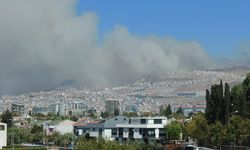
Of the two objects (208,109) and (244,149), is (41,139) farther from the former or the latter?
(244,149)

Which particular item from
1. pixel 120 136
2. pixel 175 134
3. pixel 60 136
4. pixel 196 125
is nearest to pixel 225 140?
pixel 196 125

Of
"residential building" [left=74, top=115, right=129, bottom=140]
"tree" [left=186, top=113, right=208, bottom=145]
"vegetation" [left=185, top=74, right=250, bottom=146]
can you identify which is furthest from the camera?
"residential building" [left=74, top=115, right=129, bottom=140]

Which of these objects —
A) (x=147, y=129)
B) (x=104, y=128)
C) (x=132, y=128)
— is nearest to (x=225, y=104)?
(x=147, y=129)

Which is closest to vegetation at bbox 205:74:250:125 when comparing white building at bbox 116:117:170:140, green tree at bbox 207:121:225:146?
green tree at bbox 207:121:225:146

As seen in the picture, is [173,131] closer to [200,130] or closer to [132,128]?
[132,128]

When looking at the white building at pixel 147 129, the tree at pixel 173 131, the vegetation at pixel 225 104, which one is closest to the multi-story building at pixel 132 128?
→ the white building at pixel 147 129

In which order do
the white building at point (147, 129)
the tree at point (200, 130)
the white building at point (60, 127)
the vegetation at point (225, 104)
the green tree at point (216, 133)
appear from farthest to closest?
the white building at point (60, 127), the white building at point (147, 129), the tree at point (200, 130), the vegetation at point (225, 104), the green tree at point (216, 133)

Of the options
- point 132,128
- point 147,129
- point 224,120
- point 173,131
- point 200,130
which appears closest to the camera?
point 224,120

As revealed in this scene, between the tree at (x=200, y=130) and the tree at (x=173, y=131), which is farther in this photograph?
the tree at (x=173, y=131)

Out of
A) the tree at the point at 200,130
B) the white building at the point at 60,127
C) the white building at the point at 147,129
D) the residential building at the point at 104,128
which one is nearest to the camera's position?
the tree at the point at 200,130

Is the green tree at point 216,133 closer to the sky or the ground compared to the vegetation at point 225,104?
closer to the ground

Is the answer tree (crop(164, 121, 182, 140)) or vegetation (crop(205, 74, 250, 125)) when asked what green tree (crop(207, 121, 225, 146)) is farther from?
tree (crop(164, 121, 182, 140))

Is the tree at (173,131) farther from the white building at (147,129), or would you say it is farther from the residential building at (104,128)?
the residential building at (104,128)
